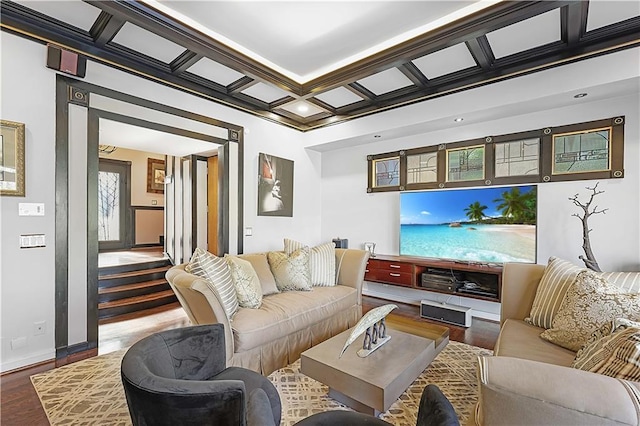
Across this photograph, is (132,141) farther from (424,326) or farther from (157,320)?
(424,326)

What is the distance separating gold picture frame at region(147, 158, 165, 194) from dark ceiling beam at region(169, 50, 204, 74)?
536cm

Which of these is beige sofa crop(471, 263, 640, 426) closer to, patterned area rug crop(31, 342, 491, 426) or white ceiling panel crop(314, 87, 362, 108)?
patterned area rug crop(31, 342, 491, 426)

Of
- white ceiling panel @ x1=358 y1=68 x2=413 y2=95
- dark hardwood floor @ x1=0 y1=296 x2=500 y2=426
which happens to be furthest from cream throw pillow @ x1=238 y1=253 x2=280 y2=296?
white ceiling panel @ x1=358 y1=68 x2=413 y2=95

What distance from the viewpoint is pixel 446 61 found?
310 cm

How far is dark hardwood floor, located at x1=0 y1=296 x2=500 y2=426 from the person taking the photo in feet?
6.25

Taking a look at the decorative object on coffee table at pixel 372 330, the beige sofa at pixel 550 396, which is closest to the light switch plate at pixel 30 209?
the decorative object on coffee table at pixel 372 330

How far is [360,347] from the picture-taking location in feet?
7.06

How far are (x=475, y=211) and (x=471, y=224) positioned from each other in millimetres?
172

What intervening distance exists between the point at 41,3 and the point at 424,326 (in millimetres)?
4105

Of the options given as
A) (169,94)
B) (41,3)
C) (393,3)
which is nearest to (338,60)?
(393,3)

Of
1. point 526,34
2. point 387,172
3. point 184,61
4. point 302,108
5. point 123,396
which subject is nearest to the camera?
point 123,396

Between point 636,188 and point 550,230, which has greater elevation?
point 636,188

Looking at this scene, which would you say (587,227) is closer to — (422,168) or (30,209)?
(422,168)

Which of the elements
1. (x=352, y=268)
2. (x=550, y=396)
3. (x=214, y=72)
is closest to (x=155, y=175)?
(x=214, y=72)
